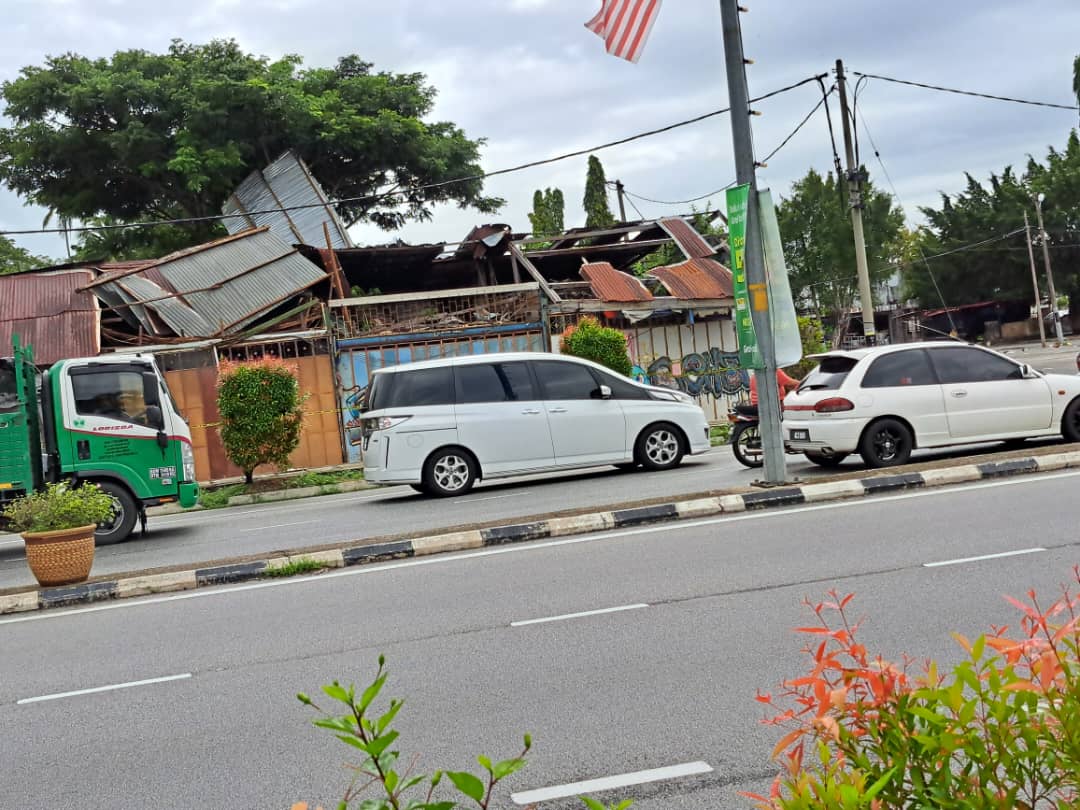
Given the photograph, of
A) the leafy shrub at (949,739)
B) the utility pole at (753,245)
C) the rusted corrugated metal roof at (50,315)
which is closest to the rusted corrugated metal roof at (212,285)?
the rusted corrugated metal roof at (50,315)

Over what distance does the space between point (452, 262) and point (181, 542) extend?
13950 millimetres

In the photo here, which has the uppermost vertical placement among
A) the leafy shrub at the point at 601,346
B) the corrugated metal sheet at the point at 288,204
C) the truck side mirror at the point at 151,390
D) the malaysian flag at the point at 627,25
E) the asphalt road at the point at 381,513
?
the corrugated metal sheet at the point at 288,204

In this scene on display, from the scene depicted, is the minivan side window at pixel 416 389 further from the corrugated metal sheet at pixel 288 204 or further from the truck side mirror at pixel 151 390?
the corrugated metal sheet at pixel 288 204

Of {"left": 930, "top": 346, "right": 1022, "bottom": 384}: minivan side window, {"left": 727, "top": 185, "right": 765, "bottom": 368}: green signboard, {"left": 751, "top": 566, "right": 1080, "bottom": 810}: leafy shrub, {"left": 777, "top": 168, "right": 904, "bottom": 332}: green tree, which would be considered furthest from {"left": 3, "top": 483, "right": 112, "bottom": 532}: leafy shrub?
{"left": 777, "top": 168, "right": 904, "bottom": 332}: green tree

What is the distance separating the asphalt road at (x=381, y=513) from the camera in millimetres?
11586

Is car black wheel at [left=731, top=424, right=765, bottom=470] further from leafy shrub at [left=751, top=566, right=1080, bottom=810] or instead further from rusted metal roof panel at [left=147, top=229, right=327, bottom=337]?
leafy shrub at [left=751, top=566, right=1080, bottom=810]

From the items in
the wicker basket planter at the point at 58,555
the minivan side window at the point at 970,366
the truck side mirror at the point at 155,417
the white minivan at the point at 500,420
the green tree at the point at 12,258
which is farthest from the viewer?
the green tree at the point at 12,258

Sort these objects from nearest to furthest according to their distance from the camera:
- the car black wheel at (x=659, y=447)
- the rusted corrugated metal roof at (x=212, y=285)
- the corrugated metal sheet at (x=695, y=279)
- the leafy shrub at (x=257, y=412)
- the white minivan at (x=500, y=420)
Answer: the white minivan at (x=500, y=420)
the car black wheel at (x=659, y=447)
the leafy shrub at (x=257, y=412)
the rusted corrugated metal roof at (x=212, y=285)
the corrugated metal sheet at (x=695, y=279)

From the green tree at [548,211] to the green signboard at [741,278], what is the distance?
36.6 m

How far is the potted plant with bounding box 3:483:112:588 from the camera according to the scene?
9.30 m

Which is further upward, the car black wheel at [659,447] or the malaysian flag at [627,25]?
the malaysian flag at [627,25]

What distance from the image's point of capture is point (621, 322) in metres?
24.4

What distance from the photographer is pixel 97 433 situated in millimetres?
13242

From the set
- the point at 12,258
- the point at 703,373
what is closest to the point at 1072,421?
the point at 703,373
